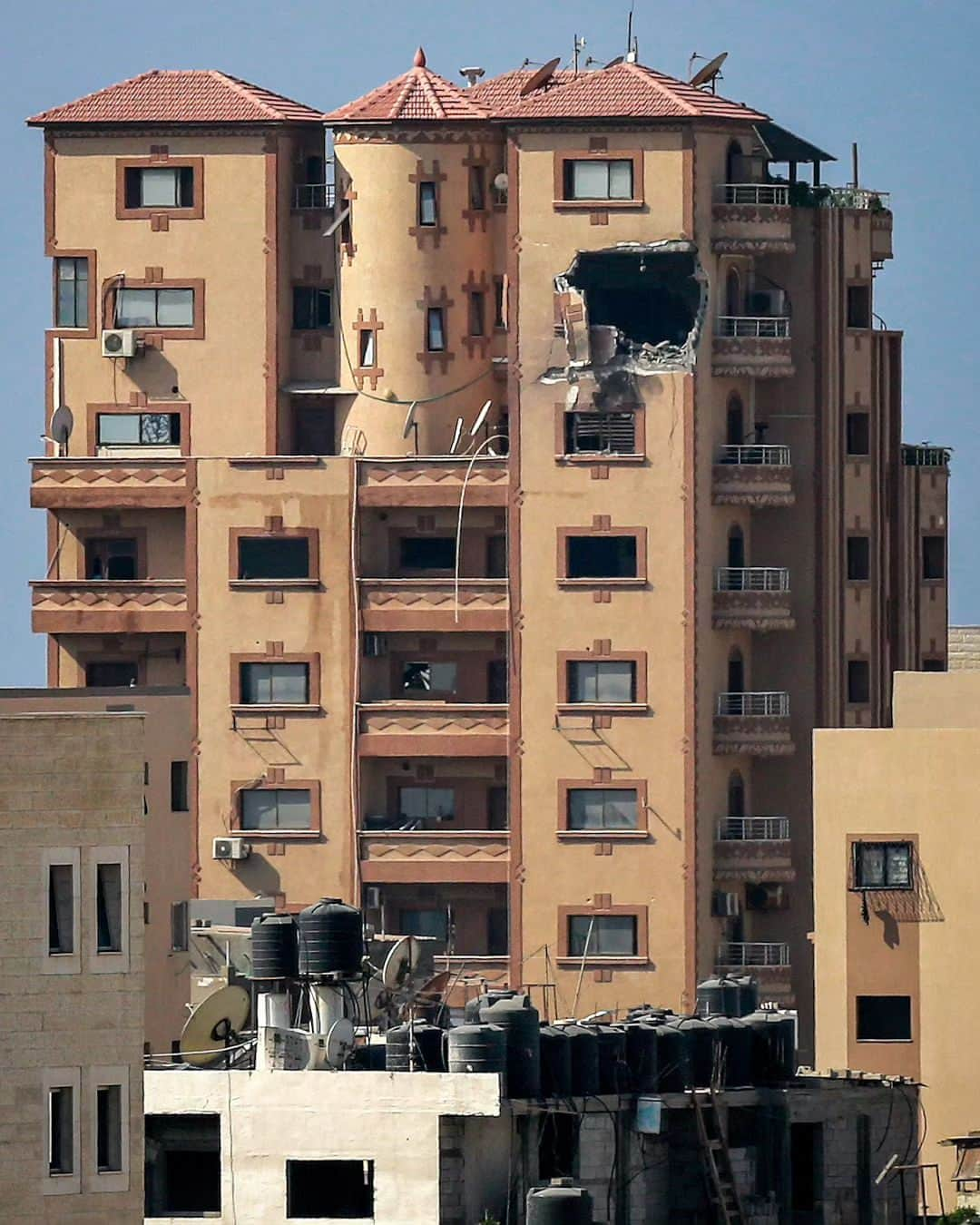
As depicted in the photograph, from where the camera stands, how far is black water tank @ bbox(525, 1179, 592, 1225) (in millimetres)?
70938

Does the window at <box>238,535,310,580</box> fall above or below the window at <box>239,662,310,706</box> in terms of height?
above

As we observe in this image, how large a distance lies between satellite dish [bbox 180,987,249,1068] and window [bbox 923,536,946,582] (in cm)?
4190

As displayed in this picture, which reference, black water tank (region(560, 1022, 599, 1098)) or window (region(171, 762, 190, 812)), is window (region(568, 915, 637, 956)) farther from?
black water tank (region(560, 1022, 599, 1098))

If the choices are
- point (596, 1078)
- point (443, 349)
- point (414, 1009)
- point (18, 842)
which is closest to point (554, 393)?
point (443, 349)

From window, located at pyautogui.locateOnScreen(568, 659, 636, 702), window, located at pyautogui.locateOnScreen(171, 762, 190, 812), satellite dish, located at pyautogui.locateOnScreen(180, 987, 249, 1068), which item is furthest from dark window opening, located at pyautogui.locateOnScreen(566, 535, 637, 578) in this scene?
satellite dish, located at pyautogui.locateOnScreen(180, 987, 249, 1068)

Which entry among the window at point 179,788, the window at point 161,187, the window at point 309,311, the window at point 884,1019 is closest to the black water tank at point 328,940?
the window at point 884,1019

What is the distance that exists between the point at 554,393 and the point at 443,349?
3.83m

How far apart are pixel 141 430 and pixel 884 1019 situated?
3178 cm

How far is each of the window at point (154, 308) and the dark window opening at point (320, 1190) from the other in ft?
145

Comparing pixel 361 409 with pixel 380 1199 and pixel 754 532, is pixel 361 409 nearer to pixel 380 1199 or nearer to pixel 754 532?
pixel 754 532

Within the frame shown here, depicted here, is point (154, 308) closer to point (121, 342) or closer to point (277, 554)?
point (121, 342)

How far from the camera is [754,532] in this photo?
4582 inches

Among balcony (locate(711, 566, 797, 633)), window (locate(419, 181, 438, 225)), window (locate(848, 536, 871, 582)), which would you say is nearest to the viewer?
balcony (locate(711, 566, 797, 633))

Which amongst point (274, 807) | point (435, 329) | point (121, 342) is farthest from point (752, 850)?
point (121, 342)
